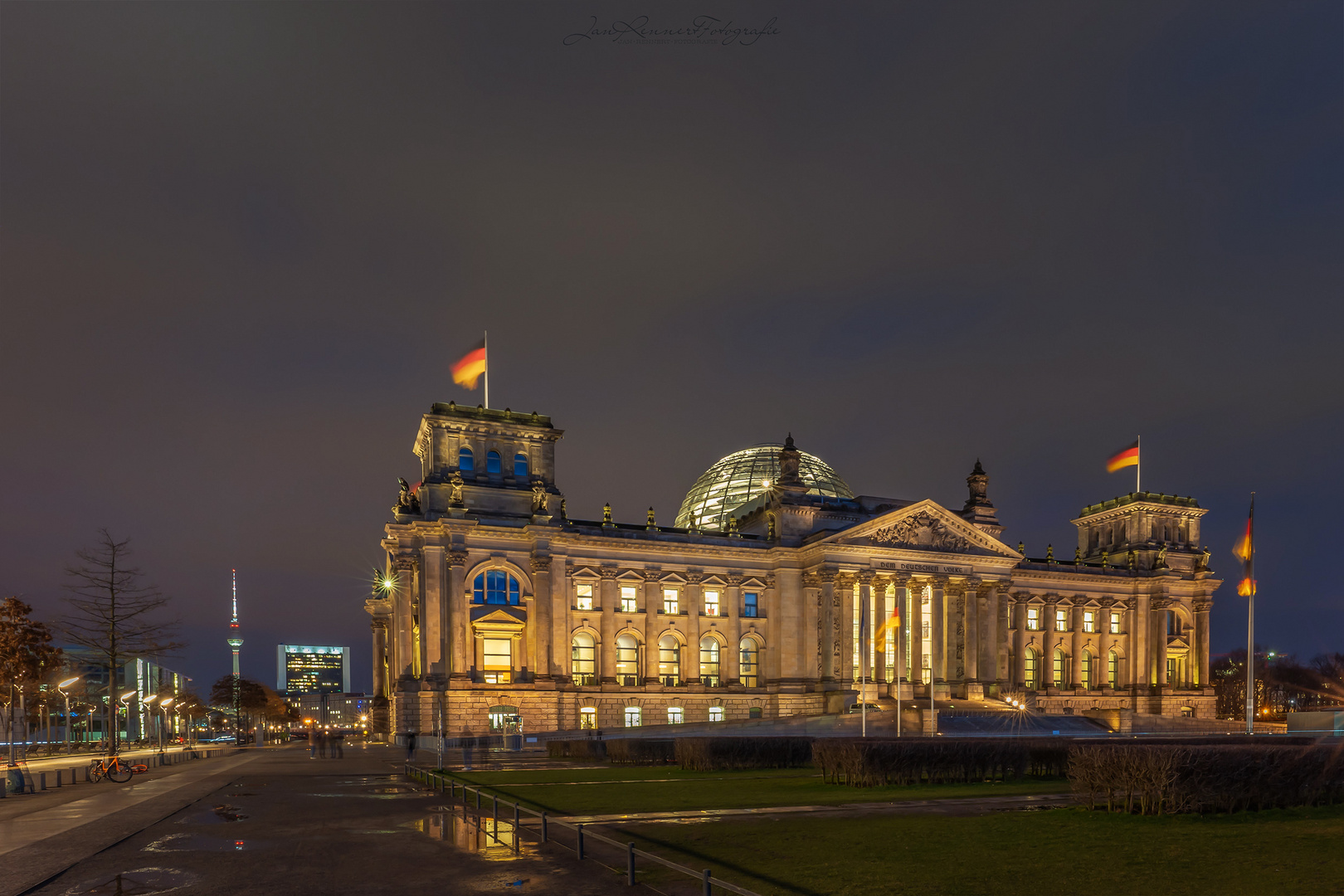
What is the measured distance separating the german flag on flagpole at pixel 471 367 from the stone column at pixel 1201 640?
82.0 m

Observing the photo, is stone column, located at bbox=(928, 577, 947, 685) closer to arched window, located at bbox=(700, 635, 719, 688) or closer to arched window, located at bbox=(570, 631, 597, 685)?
arched window, located at bbox=(700, 635, 719, 688)

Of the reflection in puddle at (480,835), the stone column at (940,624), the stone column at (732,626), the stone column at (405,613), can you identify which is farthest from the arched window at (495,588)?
the reflection in puddle at (480,835)

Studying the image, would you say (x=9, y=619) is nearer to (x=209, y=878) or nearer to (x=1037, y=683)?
(x=209, y=878)

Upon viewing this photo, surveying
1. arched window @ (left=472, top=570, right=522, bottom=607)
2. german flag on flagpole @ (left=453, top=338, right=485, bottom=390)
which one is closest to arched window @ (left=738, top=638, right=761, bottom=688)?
arched window @ (left=472, top=570, right=522, bottom=607)

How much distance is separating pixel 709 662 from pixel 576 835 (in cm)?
6521

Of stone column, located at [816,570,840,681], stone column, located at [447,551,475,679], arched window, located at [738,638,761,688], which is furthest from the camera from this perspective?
arched window, located at [738,638,761,688]

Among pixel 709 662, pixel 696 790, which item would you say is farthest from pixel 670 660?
pixel 696 790

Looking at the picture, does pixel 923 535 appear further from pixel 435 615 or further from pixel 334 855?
pixel 334 855

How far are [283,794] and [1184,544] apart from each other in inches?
3988

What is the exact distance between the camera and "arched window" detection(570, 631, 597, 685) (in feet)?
263

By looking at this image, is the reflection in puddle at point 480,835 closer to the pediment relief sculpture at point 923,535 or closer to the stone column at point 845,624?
the stone column at point 845,624

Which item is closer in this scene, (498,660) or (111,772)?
(111,772)

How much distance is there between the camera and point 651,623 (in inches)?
3270

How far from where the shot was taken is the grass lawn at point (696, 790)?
27.1 m
